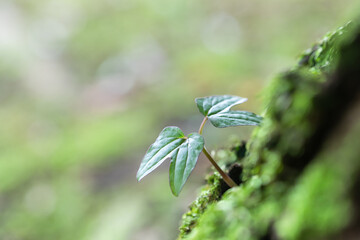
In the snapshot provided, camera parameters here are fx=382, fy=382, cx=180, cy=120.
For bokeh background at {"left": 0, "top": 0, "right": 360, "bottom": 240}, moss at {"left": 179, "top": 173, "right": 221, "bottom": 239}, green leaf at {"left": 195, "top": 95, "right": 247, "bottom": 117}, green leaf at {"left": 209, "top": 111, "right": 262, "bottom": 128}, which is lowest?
moss at {"left": 179, "top": 173, "right": 221, "bottom": 239}

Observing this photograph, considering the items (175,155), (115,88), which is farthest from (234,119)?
(115,88)

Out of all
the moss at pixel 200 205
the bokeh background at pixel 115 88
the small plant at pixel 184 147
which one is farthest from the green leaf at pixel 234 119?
the bokeh background at pixel 115 88

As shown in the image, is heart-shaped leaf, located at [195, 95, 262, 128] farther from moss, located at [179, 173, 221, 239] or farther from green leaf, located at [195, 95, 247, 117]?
moss, located at [179, 173, 221, 239]

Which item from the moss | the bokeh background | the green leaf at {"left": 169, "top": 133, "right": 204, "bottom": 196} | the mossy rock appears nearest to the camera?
the mossy rock

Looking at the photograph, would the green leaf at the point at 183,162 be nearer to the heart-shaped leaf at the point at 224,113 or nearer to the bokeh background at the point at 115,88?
the heart-shaped leaf at the point at 224,113

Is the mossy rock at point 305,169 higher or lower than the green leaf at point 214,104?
lower

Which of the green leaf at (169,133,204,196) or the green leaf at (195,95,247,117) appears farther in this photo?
the green leaf at (195,95,247,117)

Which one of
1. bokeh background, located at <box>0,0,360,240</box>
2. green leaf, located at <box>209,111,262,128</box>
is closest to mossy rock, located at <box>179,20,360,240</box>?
green leaf, located at <box>209,111,262,128</box>
